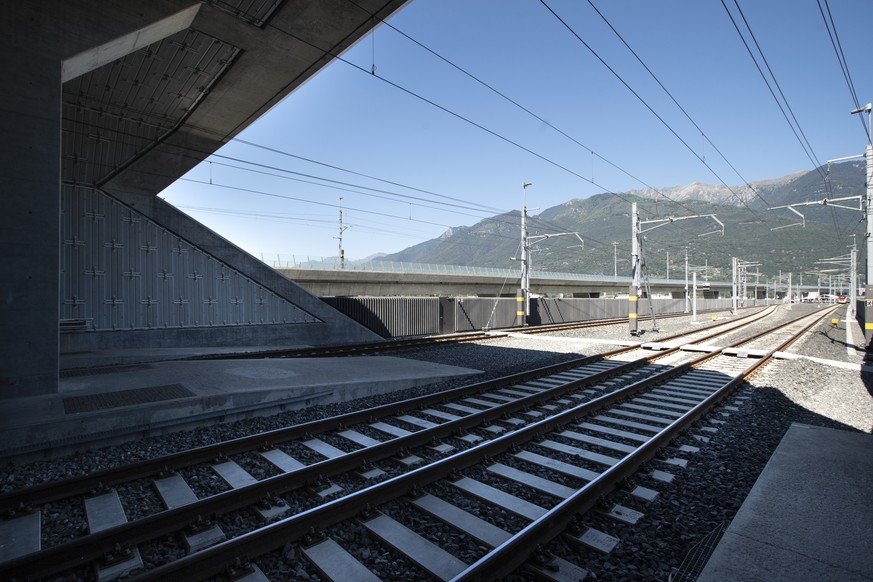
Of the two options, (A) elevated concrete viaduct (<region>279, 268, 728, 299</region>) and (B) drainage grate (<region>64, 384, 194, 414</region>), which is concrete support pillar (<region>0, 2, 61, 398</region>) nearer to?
(B) drainage grate (<region>64, 384, 194, 414</region>)

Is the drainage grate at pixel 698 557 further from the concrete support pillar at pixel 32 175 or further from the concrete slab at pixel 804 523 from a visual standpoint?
the concrete support pillar at pixel 32 175

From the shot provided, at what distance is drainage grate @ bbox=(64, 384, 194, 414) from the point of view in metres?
7.09

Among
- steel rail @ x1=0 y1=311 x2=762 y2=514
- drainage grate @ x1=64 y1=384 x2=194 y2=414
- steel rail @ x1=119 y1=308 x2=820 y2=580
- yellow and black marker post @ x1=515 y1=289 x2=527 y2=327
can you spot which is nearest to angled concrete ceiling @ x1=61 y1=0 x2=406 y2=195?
drainage grate @ x1=64 y1=384 x2=194 y2=414

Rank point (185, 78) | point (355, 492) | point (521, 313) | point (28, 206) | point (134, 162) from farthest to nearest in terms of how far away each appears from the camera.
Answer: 1. point (521, 313)
2. point (134, 162)
3. point (185, 78)
4. point (28, 206)
5. point (355, 492)

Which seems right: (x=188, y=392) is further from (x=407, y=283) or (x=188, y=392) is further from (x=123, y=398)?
(x=407, y=283)

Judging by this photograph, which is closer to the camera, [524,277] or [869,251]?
[869,251]

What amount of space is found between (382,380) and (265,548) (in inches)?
252

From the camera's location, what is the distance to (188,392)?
8.13m

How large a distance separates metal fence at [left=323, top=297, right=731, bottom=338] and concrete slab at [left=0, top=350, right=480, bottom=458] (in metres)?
9.47

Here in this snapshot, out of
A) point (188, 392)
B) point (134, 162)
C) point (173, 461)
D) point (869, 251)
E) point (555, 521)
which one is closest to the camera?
point (555, 521)

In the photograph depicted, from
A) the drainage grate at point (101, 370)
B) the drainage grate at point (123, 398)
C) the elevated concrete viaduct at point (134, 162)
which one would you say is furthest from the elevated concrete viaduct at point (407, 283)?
the drainage grate at point (123, 398)

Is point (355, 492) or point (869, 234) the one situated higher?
point (869, 234)

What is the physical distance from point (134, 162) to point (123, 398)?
11.0 meters

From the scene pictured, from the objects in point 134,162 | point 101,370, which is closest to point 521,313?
point 134,162
